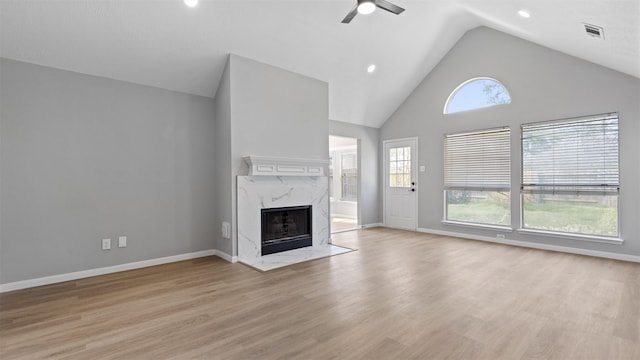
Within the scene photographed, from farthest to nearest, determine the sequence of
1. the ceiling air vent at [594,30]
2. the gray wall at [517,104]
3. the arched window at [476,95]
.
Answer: the arched window at [476,95], the gray wall at [517,104], the ceiling air vent at [594,30]

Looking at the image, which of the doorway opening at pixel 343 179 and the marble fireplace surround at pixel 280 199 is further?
the doorway opening at pixel 343 179

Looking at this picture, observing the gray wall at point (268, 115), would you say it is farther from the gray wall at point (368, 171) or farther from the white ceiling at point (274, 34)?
the gray wall at point (368, 171)

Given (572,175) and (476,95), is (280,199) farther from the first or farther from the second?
(572,175)

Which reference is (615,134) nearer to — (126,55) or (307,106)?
(307,106)

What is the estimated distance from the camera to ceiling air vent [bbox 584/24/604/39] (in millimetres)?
3129

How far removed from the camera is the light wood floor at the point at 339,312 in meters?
2.00

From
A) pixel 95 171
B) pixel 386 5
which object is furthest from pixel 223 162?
pixel 386 5

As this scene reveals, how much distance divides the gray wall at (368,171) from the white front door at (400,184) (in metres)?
0.22

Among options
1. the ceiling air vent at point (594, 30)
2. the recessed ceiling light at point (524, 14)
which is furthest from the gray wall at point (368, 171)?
the ceiling air vent at point (594, 30)

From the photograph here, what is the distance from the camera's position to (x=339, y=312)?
254 centimetres

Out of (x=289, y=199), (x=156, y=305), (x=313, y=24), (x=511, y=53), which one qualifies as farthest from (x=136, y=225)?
(x=511, y=53)

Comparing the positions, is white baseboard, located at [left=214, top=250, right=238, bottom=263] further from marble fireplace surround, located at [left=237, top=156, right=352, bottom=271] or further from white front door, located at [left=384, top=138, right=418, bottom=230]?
Answer: white front door, located at [left=384, top=138, right=418, bottom=230]

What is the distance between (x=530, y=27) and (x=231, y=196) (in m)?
4.79

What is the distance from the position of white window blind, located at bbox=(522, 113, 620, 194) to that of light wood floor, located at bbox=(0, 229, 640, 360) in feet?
3.90
